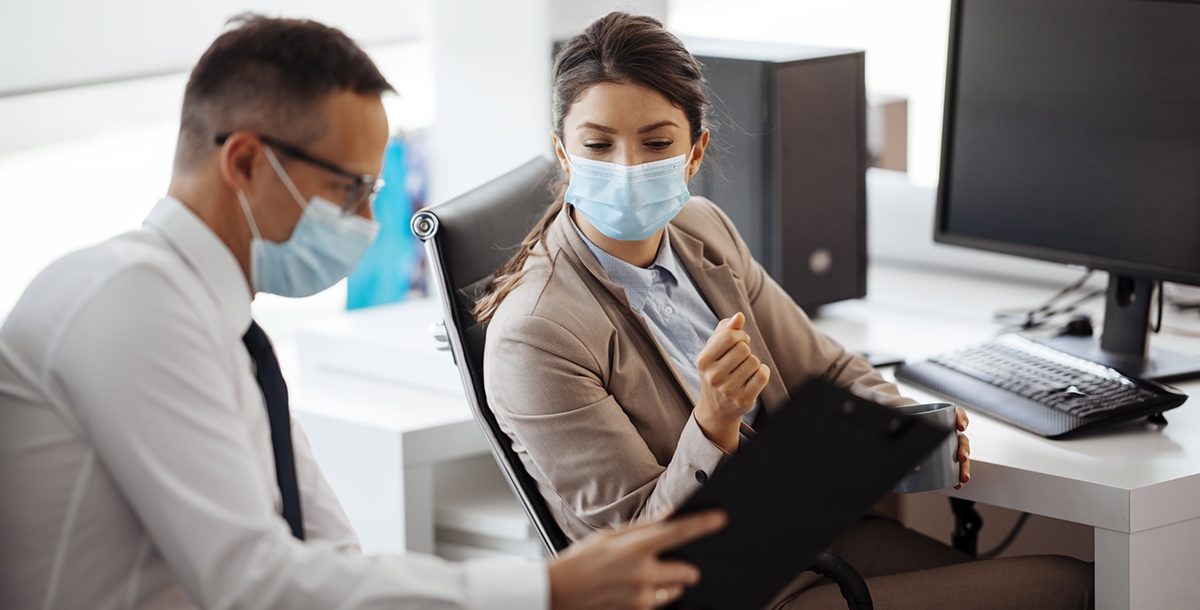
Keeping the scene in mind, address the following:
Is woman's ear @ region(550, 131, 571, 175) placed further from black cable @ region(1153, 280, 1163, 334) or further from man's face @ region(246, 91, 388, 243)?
black cable @ region(1153, 280, 1163, 334)

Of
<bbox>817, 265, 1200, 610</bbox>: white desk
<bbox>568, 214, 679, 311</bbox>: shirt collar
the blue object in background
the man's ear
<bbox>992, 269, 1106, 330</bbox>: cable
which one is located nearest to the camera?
the man's ear

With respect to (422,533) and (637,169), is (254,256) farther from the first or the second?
(422,533)

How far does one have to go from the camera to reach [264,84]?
1.31m

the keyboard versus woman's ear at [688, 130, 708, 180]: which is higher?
woman's ear at [688, 130, 708, 180]

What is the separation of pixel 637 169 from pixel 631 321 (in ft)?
0.64

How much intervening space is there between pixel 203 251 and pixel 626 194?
64 centimetres

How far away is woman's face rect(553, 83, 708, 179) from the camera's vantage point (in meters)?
1.80

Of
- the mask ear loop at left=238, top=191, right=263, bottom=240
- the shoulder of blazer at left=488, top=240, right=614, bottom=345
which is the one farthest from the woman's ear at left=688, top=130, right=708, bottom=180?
the mask ear loop at left=238, top=191, right=263, bottom=240

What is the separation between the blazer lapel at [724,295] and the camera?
1.98 metres

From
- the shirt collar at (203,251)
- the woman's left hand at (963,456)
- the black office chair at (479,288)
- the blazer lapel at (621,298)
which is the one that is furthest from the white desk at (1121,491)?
the shirt collar at (203,251)

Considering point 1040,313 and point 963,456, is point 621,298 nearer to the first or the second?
point 963,456

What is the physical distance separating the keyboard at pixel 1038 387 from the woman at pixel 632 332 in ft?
0.45

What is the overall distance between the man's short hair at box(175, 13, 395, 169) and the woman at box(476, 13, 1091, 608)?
489 mm

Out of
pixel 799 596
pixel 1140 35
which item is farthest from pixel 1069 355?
pixel 799 596
